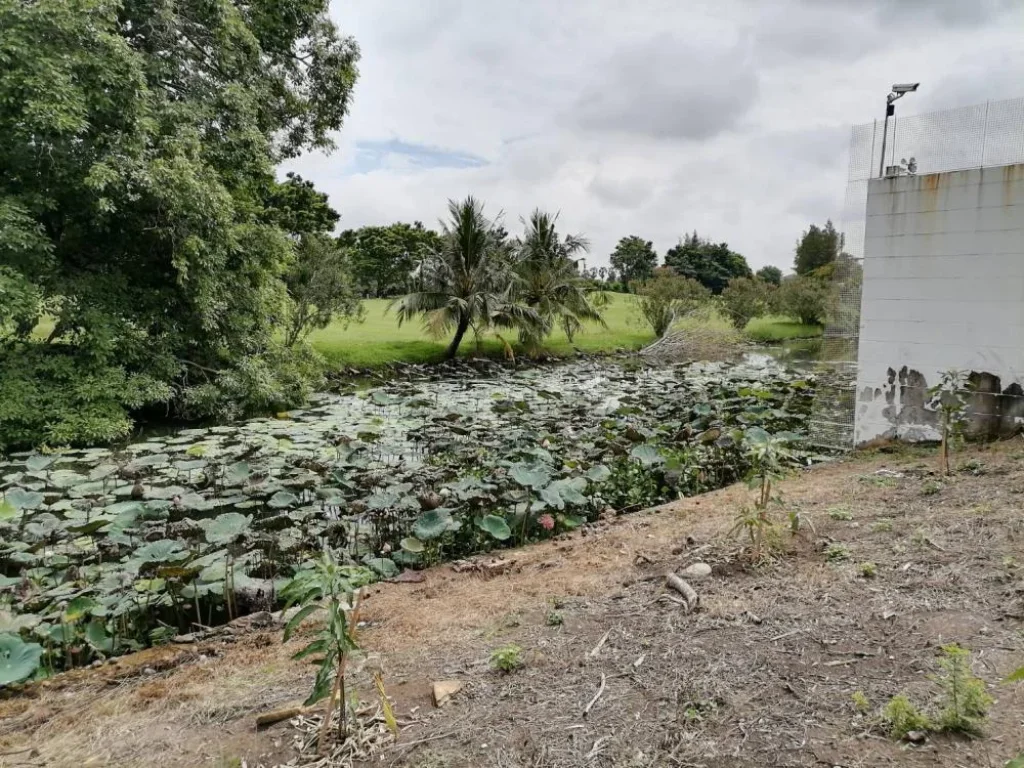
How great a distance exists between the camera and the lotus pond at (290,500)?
3186mm

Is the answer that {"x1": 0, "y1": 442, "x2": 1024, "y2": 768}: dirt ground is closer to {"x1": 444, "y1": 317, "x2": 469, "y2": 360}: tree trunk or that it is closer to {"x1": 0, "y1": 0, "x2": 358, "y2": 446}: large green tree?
{"x1": 0, "y1": 0, "x2": 358, "y2": 446}: large green tree

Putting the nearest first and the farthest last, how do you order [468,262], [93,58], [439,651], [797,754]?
[797,754]
[439,651]
[93,58]
[468,262]

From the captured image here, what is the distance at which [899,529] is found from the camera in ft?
10.4

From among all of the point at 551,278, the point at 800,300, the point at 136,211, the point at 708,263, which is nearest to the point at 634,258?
the point at 708,263

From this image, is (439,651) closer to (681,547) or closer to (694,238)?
(681,547)

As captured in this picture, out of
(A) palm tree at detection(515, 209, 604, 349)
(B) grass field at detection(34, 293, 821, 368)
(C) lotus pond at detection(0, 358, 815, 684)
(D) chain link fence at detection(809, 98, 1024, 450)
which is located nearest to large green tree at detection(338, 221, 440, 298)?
(B) grass field at detection(34, 293, 821, 368)

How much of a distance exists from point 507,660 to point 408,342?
14.4 meters

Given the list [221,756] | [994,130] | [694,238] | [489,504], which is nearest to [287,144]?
[489,504]

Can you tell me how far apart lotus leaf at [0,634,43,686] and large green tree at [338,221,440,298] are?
28.3 meters

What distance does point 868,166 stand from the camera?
208 inches

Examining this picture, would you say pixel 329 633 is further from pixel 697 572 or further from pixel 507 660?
pixel 697 572

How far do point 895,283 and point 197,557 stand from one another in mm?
5791

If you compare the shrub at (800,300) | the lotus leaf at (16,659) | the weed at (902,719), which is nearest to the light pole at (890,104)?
the weed at (902,719)

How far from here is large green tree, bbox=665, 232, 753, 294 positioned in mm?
41594
